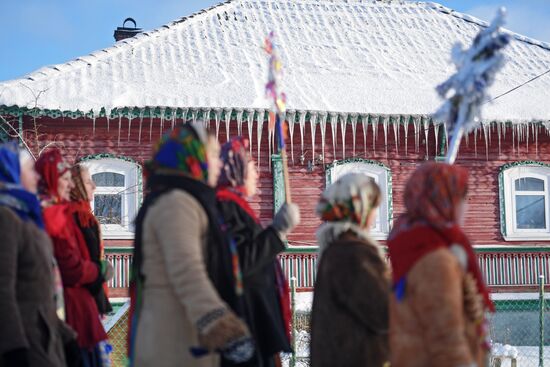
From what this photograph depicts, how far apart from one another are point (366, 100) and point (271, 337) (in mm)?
10477

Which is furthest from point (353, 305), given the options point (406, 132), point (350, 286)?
point (406, 132)

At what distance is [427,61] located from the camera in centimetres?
1645

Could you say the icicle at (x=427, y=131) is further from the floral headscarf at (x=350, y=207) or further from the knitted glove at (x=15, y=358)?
the knitted glove at (x=15, y=358)

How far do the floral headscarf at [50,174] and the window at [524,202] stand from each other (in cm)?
1145

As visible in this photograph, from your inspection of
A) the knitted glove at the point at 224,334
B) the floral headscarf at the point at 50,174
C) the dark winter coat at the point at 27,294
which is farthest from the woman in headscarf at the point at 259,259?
the floral headscarf at the point at 50,174

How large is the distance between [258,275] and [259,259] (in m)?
0.12

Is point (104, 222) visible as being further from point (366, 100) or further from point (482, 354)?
point (482, 354)

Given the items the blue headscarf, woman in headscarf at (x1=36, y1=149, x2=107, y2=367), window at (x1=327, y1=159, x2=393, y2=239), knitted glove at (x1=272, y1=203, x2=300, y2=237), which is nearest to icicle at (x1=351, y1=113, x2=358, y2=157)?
window at (x1=327, y1=159, x2=393, y2=239)

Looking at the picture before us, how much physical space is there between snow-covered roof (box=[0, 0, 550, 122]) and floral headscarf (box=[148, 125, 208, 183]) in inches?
384

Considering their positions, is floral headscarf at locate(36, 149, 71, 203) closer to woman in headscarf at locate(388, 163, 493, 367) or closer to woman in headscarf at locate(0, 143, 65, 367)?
woman in headscarf at locate(0, 143, 65, 367)

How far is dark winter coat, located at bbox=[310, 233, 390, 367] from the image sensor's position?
372 centimetres

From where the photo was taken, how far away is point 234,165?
15.3ft

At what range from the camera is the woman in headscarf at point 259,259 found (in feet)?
13.6

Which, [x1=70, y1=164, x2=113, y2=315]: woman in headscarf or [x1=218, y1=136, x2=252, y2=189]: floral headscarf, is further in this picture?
[x1=70, y1=164, x2=113, y2=315]: woman in headscarf
